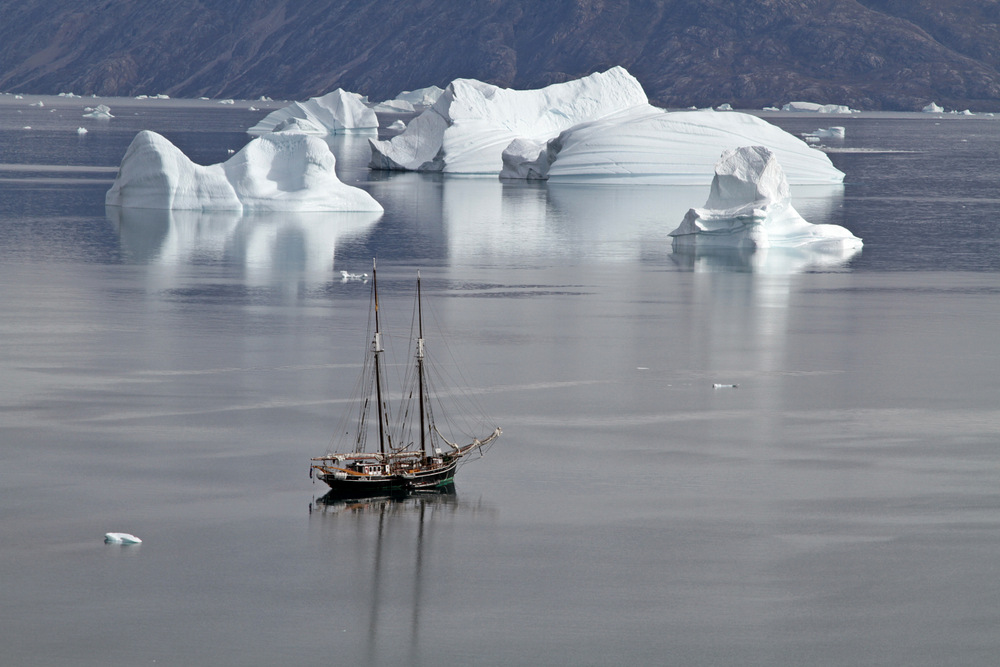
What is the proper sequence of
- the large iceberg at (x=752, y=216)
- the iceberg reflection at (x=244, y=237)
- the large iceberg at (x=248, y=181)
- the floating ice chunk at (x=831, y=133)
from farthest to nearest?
the floating ice chunk at (x=831, y=133)
the large iceberg at (x=248, y=181)
the large iceberg at (x=752, y=216)
the iceberg reflection at (x=244, y=237)

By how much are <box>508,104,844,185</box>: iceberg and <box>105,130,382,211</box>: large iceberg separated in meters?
12.3

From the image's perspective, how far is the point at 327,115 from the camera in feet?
256

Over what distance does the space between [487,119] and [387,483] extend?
134ft

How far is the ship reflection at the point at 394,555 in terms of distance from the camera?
8.93 metres

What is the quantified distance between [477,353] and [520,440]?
13.1ft

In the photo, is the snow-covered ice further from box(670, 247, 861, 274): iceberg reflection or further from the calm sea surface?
the calm sea surface

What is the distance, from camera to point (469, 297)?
71.6 ft

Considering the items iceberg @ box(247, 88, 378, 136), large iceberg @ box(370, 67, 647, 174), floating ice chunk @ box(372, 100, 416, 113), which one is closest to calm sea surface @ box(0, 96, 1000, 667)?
large iceberg @ box(370, 67, 647, 174)

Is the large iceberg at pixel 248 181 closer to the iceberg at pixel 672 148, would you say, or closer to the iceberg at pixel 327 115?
the iceberg at pixel 672 148

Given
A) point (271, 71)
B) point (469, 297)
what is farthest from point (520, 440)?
point (271, 71)

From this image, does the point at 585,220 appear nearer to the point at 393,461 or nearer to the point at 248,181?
the point at 248,181

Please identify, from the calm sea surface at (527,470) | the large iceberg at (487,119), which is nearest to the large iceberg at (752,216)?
the calm sea surface at (527,470)

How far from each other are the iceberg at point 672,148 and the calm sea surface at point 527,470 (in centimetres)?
1801

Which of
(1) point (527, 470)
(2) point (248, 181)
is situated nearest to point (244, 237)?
(2) point (248, 181)
